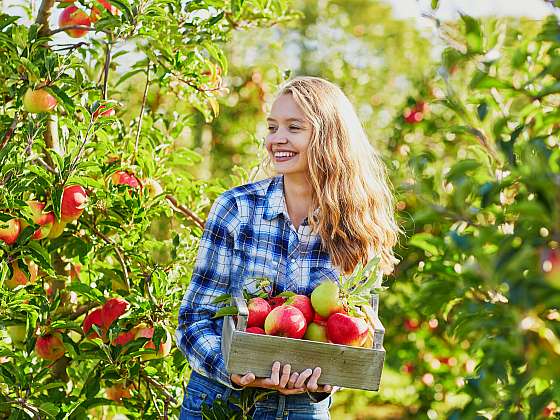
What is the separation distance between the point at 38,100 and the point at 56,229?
35 centimetres

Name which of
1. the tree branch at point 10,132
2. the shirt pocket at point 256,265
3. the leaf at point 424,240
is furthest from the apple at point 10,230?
the leaf at point 424,240

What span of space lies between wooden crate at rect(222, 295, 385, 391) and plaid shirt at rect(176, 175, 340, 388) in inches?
7.6

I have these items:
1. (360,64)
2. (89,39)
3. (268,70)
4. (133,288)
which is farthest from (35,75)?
(360,64)

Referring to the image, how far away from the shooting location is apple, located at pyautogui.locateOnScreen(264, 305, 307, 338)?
175 cm

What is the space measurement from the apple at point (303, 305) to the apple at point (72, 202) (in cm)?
75

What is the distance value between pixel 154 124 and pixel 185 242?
0.52 meters

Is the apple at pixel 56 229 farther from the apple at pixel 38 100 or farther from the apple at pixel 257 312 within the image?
the apple at pixel 257 312

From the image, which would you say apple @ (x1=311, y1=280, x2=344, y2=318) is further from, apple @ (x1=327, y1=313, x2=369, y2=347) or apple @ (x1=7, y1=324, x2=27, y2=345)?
apple @ (x1=7, y1=324, x2=27, y2=345)

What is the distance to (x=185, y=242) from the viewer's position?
2557mm

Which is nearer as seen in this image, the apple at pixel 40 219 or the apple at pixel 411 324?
the apple at pixel 40 219

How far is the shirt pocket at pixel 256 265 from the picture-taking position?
2.02 metres

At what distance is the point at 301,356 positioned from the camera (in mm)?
1755

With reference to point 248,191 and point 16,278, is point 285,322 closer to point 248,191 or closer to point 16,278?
point 248,191

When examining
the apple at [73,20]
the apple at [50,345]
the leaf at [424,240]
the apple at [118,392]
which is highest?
the leaf at [424,240]
